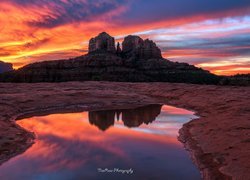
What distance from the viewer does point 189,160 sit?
18.9 metres

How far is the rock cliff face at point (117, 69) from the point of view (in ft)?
474

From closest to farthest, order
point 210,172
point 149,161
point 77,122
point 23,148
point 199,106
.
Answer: point 210,172 < point 149,161 < point 23,148 < point 77,122 < point 199,106

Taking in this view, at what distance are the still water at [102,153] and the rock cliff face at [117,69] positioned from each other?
4235 inches

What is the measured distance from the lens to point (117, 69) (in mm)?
153875

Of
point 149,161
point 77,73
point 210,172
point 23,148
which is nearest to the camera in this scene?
point 210,172

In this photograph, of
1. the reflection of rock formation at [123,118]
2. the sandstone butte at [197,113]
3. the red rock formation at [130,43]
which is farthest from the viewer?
the red rock formation at [130,43]

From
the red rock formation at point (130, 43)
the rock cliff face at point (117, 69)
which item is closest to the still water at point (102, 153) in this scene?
the rock cliff face at point (117, 69)

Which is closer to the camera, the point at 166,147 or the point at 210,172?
the point at 210,172

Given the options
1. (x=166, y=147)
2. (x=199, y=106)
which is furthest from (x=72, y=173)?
(x=199, y=106)

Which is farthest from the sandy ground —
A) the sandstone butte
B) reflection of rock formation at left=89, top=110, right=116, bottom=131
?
reflection of rock formation at left=89, top=110, right=116, bottom=131

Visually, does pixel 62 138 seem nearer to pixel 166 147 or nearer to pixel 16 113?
pixel 166 147

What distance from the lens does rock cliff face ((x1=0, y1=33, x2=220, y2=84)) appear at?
144 metres

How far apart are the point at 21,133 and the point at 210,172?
15452mm

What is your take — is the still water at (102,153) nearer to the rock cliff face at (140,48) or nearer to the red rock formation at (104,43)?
the rock cliff face at (140,48)
